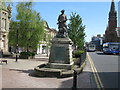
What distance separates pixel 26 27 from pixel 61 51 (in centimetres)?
1811

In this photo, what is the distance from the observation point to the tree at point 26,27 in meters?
30.0

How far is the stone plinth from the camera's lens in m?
13.1

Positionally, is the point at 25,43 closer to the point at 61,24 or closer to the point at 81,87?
the point at 61,24

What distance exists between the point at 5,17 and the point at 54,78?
111 ft

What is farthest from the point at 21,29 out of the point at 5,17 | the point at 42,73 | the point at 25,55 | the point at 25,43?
the point at 42,73

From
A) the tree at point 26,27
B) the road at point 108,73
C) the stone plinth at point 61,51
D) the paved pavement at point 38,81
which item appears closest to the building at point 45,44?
the tree at point 26,27

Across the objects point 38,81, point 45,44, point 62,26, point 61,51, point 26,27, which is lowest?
point 38,81

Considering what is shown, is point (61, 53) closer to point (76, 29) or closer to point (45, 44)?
point (76, 29)

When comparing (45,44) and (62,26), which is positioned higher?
(62,26)

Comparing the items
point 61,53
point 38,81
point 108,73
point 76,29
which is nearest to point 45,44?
point 76,29

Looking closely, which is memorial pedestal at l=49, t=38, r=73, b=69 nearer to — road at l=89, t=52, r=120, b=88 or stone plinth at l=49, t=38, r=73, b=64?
stone plinth at l=49, t=38, r=73, b=64

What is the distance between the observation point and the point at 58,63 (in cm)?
1316

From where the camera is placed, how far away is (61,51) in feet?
43.1

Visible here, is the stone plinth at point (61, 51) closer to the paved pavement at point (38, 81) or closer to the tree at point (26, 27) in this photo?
the paved pavement at point (38, 81)
